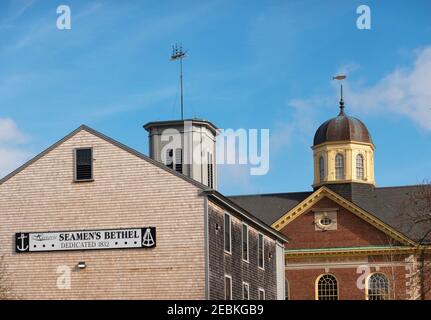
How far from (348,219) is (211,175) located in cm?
2901

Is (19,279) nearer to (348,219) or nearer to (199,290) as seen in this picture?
(199,290)

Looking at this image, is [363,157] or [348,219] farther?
[363,157]

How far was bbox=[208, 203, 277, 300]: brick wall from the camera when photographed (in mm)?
42812

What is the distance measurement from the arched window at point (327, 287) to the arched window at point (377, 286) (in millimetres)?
2762

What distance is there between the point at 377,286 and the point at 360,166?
11858mm

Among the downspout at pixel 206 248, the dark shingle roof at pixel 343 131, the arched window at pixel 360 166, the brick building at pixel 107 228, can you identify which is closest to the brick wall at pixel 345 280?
the arched window at pixel 360 166

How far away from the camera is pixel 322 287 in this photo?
255 ft

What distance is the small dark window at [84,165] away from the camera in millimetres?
44094

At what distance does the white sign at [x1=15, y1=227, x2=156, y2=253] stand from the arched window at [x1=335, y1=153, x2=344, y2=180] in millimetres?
42651

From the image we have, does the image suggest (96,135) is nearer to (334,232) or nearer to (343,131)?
(334,232)

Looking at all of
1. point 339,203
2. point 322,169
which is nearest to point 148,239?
point 339,203

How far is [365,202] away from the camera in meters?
80.9
